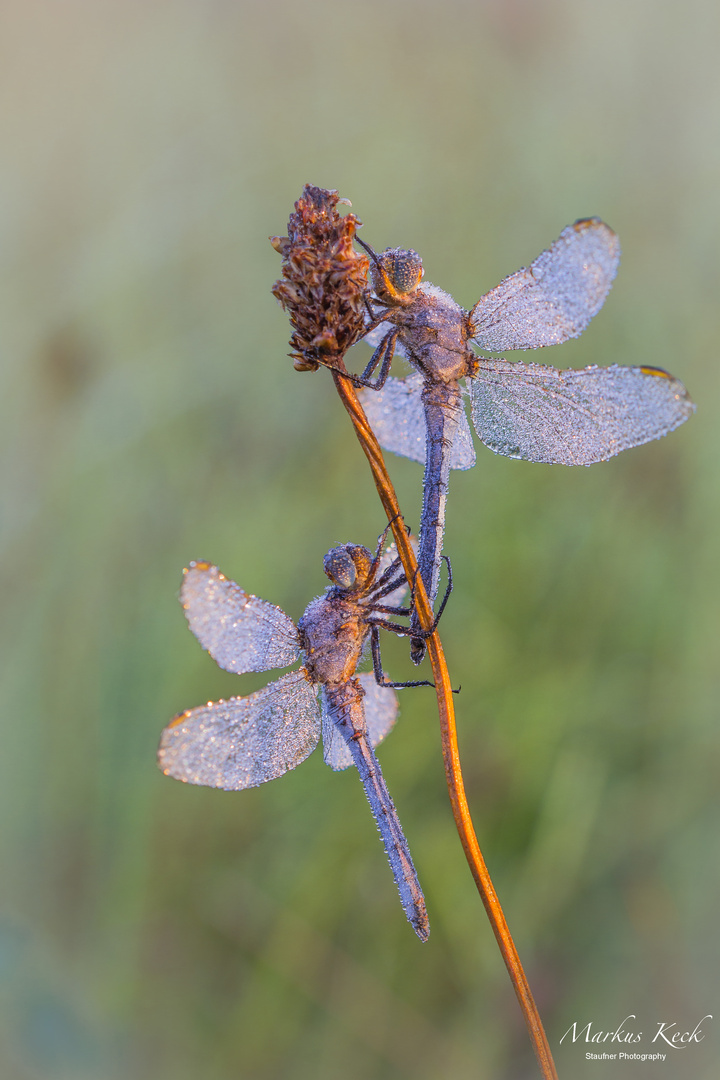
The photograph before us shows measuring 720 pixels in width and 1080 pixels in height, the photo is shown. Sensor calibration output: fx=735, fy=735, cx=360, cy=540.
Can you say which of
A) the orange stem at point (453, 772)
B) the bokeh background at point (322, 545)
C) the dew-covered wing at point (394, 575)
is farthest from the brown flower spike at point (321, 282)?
the bokeh background at point (322, 545)

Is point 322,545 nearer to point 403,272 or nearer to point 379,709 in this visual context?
point 379,709

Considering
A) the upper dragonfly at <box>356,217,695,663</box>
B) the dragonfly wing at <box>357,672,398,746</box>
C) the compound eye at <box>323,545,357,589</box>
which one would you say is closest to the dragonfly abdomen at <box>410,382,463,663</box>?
the upper dragonfly at <box>356,217,695,663</box>

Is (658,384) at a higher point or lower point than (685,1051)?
higher

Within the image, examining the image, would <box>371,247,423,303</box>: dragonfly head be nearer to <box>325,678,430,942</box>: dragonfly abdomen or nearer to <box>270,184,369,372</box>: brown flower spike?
<box>270,184,369,372</box>: brown flower spike

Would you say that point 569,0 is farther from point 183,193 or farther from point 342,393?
point 342,393

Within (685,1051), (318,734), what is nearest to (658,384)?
(318,734)
